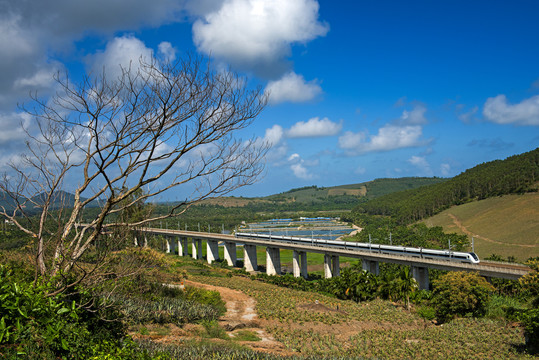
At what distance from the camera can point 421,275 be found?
4747 cm

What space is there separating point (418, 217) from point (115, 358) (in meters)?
140

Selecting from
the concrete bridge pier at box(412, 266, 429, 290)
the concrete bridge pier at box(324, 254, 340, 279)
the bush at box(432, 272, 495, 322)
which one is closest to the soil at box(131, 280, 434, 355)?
the bush at box(432, 272, 495, 322)

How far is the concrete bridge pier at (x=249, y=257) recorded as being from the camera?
255 ft

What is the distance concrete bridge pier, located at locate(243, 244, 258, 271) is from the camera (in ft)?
255

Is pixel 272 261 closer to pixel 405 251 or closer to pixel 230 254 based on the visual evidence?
pixel 230 254

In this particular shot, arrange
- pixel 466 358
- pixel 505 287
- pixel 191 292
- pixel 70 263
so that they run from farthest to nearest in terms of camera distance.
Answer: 1. pixel 505 287
2. pixel 191 292
3. pixel 466 358
4. pixel 70 263

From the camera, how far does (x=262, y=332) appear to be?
22906mm

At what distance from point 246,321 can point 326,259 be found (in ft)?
130

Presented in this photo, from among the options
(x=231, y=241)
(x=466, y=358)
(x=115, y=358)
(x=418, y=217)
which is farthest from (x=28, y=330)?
(x=418, y=217)

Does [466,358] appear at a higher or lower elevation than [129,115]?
lower

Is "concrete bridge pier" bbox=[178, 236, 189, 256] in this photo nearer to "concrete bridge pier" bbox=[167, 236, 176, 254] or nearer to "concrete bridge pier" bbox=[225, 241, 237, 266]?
"concrete bridge pier" bbox=[167, 236, 176, 254]

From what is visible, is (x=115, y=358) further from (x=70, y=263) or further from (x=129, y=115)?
(x=129, y=115)

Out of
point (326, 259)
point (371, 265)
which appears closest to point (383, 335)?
point (371, 265)

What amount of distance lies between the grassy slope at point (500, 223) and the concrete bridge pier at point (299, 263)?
42.3 metres
